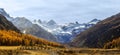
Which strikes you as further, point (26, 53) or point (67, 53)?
point (67, 53)

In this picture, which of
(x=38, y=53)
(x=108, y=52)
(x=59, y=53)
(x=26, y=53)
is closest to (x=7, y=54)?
(x=26, y=53)

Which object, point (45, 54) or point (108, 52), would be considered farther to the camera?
point (108, 52)

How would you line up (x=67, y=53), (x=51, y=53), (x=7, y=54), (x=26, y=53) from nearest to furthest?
(x=7, y=54), (x=26, y=53), (x=51, y=53), (x=67, y=53)

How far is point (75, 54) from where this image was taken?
158 m

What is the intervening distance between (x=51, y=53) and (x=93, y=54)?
19310 mm

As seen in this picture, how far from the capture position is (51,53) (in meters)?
153

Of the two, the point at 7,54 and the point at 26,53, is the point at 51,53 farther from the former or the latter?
the point at 7,54

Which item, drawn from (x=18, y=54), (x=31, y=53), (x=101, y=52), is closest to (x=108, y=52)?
(x=101, y=52)

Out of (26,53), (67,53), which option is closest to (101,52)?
(67,53)

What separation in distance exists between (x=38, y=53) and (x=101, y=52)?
3207 centimetres

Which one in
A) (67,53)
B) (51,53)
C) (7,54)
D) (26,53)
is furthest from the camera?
(67,53)

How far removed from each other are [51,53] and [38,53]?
7.39m

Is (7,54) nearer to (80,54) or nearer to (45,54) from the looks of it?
(45,54)

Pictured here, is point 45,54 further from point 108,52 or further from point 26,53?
point 108,52
